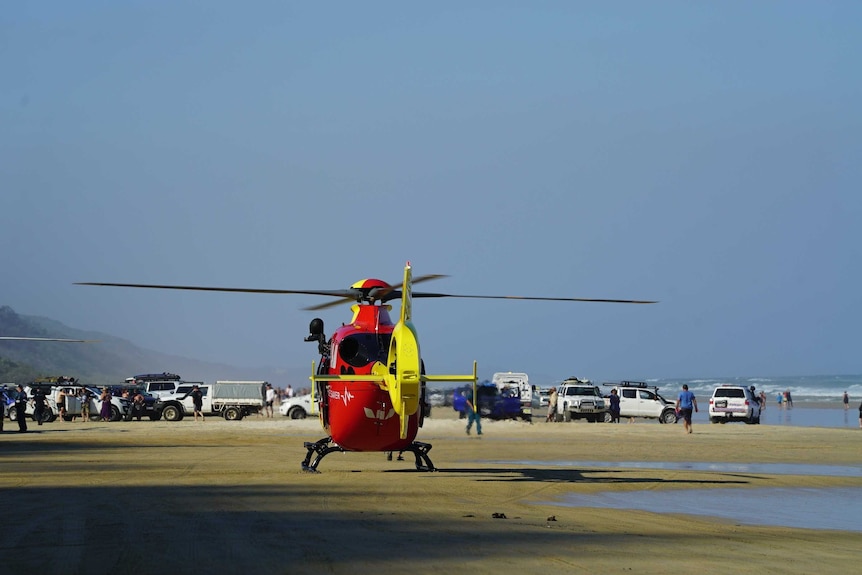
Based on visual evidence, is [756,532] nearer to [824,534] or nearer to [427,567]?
[824,534]

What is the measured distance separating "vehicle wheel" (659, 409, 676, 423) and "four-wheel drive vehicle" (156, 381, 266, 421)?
2007 centimetres

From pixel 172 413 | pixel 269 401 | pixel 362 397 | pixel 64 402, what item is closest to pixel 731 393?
pixel 269 401

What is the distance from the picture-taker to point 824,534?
44.5 ft

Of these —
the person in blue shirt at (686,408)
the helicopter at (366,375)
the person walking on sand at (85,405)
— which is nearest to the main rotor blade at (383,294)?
the helicopter at (366,375)

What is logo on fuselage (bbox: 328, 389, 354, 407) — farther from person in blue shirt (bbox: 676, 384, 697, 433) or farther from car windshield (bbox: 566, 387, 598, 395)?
car windshield (bbox: 566, 387, 598, 395)

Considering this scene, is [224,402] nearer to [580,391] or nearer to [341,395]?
[580,391]

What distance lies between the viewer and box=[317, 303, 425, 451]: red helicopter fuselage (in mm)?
19594

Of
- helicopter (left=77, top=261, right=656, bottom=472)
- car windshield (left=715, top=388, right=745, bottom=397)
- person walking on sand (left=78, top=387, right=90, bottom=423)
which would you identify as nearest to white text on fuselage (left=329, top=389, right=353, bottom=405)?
helicopter (left=77, top=261, right=656, bottom=472)

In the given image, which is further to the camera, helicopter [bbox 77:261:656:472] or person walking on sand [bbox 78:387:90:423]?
person walking on sand [bbox 78:387:90:423]

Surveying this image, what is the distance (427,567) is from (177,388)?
5096 cm

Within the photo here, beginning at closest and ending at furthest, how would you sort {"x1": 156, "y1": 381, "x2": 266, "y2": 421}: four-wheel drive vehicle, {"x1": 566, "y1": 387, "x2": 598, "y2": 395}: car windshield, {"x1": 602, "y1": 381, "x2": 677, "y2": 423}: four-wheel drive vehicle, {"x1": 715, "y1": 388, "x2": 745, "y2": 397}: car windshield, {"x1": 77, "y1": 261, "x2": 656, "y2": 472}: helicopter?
{"x1": 77, "y1": 261, "x2": 656, "y2": 472}: helicopter, {"x1": 715, "y1": 388, "x2": 745, "y2": 397}: car windshield, {"x1": 566, "y1": 387, "x2": 598, "y2": 395}: car windshield, {"x1": 602, "y1": 381, "x2": 677, "y2": 423}: four-wheel drive vehicle, {"x1": 156, "y1": 381, "x2": 266, "y2": 421}: four-wheel drive vehicle

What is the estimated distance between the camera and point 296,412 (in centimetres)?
5678

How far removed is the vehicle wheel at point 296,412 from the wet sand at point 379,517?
86.4 ft

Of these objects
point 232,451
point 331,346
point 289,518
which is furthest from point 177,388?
point 289,518
